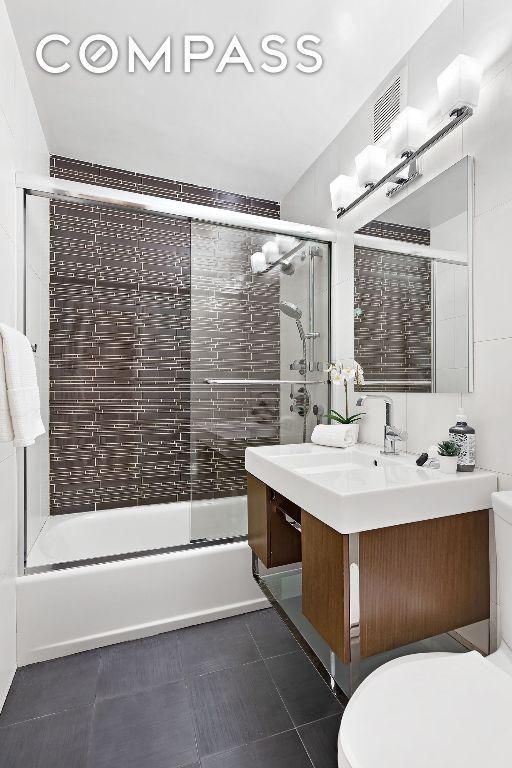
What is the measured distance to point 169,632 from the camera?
6.12 ft

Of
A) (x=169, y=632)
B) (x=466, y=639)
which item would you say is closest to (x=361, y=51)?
(x=466, y=639)

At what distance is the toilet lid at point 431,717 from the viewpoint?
74 cm

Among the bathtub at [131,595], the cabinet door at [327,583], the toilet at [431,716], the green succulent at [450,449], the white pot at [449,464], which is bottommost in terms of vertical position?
the bathtub at [131,595]

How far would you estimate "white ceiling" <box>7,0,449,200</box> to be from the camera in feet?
5.10

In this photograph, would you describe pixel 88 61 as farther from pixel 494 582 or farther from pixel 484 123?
pixel 494 582

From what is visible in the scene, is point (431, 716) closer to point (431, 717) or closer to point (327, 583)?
point (431, 717)

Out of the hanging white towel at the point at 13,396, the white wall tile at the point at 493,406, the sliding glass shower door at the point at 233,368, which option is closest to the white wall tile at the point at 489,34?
the white wall tile at the point at 493,406

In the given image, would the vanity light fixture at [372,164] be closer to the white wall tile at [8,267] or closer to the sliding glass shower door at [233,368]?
the sliding glass shower door at [233,368]

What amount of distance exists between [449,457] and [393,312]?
762 mm

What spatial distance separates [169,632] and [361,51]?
2746 millimetres

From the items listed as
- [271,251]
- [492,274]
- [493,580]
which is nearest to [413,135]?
[492,274]

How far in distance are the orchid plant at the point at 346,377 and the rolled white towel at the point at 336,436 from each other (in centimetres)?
14

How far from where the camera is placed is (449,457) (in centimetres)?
130

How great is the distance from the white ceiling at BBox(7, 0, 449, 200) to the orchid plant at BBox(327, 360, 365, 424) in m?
1.32
